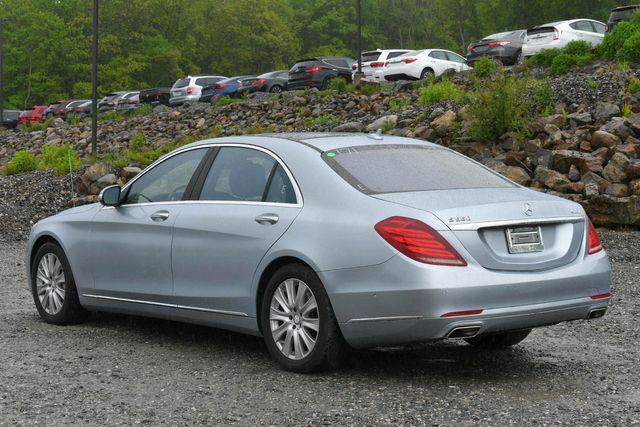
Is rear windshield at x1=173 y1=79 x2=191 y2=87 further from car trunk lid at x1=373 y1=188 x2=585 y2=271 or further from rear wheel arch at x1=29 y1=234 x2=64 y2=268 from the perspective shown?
car trunk lid at x1=373 y1=188 x2=585 y2=271

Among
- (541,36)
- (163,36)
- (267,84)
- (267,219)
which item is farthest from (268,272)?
(163,36)

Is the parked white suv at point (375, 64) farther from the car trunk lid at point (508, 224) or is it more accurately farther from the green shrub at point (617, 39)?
the car trunk lid at point (508, 224)

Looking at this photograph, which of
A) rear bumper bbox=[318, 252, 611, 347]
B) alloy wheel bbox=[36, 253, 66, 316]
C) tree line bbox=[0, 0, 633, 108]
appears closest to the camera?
rear bumper bbox=[318, 252, 611, 347]

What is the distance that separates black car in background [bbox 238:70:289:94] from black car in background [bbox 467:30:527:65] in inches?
329

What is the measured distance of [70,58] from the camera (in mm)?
84500

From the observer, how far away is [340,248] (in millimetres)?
6262

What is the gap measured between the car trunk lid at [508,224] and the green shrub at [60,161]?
703 inches

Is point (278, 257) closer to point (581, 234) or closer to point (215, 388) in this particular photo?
point (215, 388)

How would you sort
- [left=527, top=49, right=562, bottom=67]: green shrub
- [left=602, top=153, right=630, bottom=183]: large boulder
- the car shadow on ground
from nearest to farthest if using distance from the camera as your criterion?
the car shadow on ground < [left=602, top=153, right=630, bottom=183]: large boulder < [left=527, top=49, right=562, bottom=67]: green shrub

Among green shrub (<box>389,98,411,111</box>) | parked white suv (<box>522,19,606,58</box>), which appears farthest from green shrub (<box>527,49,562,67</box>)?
parked white suv (<box>522,19,606,58</box>)

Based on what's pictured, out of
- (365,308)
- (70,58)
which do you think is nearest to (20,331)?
(365,308)

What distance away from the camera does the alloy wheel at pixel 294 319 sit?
6441 millimetres

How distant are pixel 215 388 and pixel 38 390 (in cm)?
105

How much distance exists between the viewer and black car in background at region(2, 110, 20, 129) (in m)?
60.3
